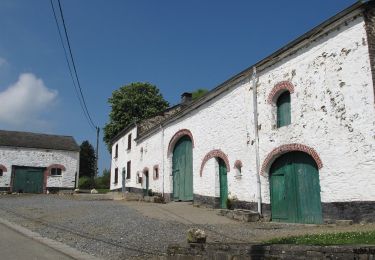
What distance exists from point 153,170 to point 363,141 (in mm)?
16313

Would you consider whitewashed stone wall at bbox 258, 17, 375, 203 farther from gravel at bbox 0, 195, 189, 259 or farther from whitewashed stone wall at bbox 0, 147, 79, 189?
whitewashed stone wall at bbox 0, 147, 79, 189

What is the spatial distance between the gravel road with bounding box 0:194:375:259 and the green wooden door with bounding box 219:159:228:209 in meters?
1.46

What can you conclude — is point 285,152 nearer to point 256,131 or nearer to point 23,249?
point 256,131

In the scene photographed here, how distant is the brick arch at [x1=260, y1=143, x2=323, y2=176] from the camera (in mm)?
12641

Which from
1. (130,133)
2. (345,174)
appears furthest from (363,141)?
(130,133)

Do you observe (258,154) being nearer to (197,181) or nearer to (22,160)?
(197,181)

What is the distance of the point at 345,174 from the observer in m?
11.6

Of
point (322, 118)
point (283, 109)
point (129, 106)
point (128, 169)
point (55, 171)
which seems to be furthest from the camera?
point (129, 106)

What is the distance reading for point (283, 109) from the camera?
1452 centimetres

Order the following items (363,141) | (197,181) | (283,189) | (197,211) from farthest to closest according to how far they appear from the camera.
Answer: (197,181) → (197,211) → (283,189) → (363,141)

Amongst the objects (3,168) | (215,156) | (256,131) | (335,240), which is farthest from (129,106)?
(335,240)

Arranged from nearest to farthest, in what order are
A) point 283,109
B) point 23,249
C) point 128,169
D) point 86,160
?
1. point 23,249
2. point 283,109
3. point 128,169
4. point 86,160

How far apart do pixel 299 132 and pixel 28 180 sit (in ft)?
101

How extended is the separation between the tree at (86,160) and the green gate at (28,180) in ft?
59.2
